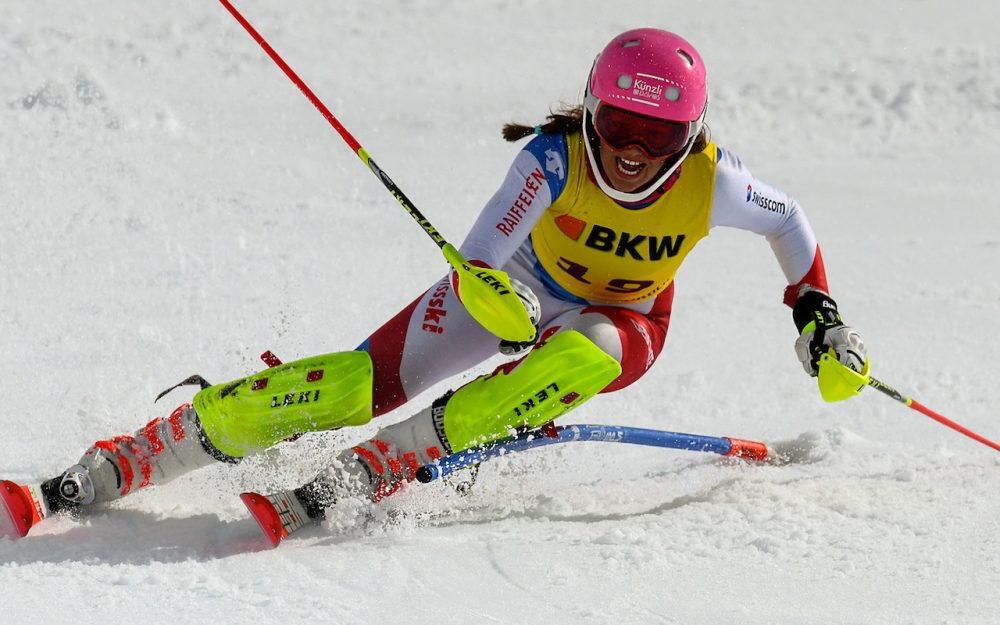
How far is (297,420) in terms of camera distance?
3.35 metres

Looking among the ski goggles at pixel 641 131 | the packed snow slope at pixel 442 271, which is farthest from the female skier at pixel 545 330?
the packed snow slope at pixel 442 271

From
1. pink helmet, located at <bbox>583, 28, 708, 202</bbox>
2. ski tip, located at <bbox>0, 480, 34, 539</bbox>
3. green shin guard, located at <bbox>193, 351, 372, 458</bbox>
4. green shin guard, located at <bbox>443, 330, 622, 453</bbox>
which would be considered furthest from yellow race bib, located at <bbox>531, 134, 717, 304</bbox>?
ski tip, located at <bbox>0, 480, 34, 539</bbox>

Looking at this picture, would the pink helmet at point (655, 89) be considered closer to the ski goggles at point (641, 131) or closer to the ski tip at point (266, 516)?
the ski goggles at point (641, 131)

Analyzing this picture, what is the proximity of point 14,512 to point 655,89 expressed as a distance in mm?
2069

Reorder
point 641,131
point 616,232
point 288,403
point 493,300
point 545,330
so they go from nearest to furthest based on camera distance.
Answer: point 493,300 → point 641,131 → point 288,403 → point 616,232 → point 545,330

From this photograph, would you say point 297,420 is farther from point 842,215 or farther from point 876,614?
point 842,215

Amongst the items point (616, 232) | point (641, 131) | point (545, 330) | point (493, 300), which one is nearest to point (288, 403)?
point (493, 300)

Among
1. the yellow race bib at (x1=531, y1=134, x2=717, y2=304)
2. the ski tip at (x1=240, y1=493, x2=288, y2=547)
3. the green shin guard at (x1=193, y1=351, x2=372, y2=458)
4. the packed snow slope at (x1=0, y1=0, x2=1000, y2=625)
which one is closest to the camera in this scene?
the packed snow slope at (x1=0, y1=0, x2=1000, y2=625)

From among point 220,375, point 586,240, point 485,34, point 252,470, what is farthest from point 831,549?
point 485,34

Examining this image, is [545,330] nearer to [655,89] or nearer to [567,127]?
[567,127]

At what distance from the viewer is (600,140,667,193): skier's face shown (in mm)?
3232

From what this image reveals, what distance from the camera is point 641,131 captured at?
10.5 ft

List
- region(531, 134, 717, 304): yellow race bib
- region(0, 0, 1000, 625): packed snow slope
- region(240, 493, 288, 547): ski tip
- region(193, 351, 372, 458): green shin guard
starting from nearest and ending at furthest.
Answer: region(0, 0, 1000, 625): packed snow slope → region(240, 493, 288, 547): ski tip → region(193, 351, 372, 458): green shin guard → region(531, 134, 717, 304): yellow race bib

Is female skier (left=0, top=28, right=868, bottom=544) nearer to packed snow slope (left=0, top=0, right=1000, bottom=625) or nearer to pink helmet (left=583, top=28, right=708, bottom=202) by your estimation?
pink helmet (left=583, top=28, right=708, bottom=202)
